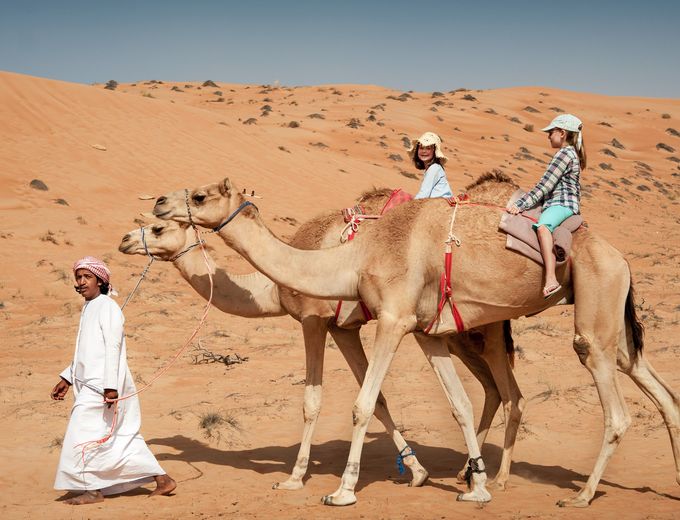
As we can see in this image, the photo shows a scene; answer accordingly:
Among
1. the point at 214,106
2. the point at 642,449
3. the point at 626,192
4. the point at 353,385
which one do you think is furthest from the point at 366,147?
the point at 642,449

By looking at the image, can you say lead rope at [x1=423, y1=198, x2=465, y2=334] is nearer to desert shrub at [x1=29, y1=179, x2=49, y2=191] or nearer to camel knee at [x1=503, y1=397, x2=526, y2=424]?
camel knee at [x1=503, y1=397, x2=526, y2=424]

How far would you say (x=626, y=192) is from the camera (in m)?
39.0

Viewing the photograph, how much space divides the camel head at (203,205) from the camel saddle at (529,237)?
224cm

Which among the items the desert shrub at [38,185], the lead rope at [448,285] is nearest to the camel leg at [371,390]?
the lead rope at [448,285]

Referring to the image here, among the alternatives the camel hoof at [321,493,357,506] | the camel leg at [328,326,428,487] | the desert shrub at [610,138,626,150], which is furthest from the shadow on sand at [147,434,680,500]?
the desert shrub at [610,138,626,150]

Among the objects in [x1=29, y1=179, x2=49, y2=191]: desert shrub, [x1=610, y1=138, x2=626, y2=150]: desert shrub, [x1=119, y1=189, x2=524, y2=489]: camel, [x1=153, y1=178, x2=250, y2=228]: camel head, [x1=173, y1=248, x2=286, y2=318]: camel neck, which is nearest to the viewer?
[x1=153, y1=178, x2=250, y2=228]: camel head

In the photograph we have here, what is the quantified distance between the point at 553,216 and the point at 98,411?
155 inches

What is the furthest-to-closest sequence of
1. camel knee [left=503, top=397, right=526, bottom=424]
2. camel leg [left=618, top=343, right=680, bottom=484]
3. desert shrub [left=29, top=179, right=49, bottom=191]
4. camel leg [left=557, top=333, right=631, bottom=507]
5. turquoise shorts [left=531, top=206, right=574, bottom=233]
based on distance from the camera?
desert shrub [left=29, top=179, right=49, bottom=191] < camel knee [left=503, top=397, right=526, bottom=424] < camel leg [left=618, top=343, right=680, bottom=484] < turquoise shorts [left=531, top=206, right=574, bottom=233] < camel leg [left=557, top=333, right=631, bottom=507]

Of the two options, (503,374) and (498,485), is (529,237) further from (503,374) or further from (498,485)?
(498,485)

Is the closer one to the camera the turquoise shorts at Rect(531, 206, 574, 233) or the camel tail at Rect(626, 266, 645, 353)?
the turquoise shorts at Rect(531, 206, 574, 233)

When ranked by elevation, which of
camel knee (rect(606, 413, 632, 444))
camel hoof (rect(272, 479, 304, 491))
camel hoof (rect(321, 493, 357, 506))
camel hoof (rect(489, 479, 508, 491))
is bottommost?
camel hoof (rect(272, 479, 304, 491))

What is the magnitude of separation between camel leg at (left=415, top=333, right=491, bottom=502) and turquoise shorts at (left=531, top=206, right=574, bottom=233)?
1.30 meters

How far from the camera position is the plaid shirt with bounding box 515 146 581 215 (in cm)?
718

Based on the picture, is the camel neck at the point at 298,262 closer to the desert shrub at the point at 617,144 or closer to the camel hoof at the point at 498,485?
Answer: the camel hoof at the point at 498,485
